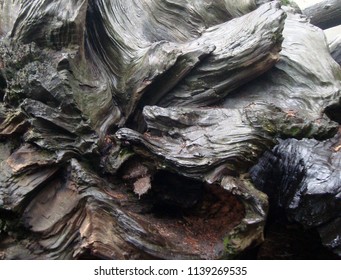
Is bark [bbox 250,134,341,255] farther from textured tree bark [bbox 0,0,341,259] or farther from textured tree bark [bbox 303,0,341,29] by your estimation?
textured tree bark [bbox 303,0,341,29]

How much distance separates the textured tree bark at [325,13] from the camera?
33.3 feet

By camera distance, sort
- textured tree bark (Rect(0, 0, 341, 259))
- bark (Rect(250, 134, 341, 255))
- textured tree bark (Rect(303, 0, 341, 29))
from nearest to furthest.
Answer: textured tree bark (Rect(0, 0, 341, 259))
bark (Rect(250, 134, 341, 255))
textured tree bark (Rect(303, 0, 341, 29))

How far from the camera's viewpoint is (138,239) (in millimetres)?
4273

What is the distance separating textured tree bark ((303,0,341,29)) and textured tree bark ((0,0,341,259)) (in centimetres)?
479

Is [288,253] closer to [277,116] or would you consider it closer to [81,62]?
[277,116]

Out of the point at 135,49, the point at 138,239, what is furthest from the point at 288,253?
the point at 135,49

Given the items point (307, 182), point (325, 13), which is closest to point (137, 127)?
point (307, 182)

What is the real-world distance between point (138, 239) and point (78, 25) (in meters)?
2.77

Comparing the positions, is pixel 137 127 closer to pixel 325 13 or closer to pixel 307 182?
pixel 307 182

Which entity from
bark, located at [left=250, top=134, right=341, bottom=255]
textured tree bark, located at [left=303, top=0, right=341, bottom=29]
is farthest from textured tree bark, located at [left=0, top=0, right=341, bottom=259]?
textured tree bark, located at [left=303, top=0, right=341, bottom=29]

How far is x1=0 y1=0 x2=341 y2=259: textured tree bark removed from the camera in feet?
14.6

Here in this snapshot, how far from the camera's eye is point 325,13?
1027cm

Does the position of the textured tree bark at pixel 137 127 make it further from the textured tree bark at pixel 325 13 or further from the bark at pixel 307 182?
the textured tree bark at pixel 325 13

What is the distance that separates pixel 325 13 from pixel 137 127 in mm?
6941
